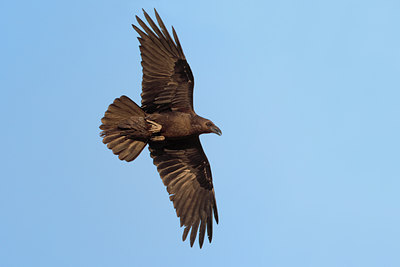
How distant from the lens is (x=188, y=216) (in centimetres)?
1041

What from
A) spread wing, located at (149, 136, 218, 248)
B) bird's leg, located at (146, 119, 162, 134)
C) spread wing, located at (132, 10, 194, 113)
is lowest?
spread wing, located at (149, 136, 218, 248)

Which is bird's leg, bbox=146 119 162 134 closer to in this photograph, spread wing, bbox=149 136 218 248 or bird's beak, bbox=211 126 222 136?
spread wing, bbox=149 136 218 248

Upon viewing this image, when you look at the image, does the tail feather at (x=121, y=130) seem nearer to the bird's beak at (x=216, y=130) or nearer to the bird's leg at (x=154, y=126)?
the bird's leg at (x=154, y=126)

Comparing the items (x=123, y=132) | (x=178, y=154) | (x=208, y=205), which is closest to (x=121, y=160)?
(x=123, y=132)

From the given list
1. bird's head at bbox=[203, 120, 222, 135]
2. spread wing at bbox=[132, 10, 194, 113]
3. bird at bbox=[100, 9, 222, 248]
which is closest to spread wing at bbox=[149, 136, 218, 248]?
bird at bbox=[100, 9, 222, 248]

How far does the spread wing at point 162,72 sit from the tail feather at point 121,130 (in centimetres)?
28

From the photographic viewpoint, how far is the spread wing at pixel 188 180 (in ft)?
33.9

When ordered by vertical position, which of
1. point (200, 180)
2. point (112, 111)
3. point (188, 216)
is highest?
point (112, 111)

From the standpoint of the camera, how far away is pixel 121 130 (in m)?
9.62

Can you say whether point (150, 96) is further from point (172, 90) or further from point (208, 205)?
point (208, 205)

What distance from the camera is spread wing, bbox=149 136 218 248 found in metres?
10.3

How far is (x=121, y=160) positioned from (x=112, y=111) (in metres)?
0.83

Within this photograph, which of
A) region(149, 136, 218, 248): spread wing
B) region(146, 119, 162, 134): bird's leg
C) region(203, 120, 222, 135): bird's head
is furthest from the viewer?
region(149, 136, 218, 248): spread wing

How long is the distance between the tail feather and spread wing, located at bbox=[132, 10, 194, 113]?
0.28m
